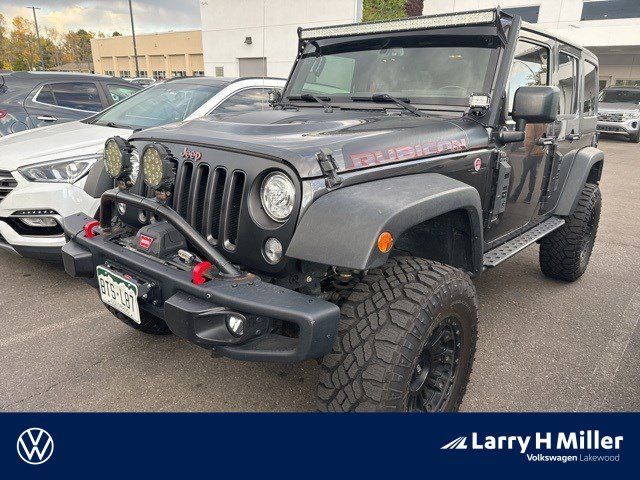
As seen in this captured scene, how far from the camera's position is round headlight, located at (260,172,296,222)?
187cm

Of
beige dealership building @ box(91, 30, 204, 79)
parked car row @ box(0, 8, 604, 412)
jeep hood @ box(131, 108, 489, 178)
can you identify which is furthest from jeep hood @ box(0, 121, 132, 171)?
beige dealership building @ box(91, 30, 204, 79)

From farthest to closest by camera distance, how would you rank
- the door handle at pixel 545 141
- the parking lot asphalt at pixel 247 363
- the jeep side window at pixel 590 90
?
the jeep side window at pixel 590 90 < the door handle at pixel 545 141 < the parking lot asphalt at pixel 247 363

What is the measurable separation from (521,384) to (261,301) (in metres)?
1.85

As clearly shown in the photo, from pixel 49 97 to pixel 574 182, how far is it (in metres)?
6.66

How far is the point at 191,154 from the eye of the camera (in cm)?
219

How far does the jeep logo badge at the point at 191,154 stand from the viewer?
216 centimetres

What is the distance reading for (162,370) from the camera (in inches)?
110

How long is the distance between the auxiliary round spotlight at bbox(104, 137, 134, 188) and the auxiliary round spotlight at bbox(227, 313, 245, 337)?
1.05 m

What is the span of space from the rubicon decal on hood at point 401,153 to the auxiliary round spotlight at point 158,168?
797 mm

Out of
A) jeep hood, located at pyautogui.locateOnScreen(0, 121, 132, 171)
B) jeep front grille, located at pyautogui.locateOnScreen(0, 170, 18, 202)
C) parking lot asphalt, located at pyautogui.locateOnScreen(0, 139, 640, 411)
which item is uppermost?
jeep hood, located at pyautogui.locateOnScreen(0, 121, 132, 171)

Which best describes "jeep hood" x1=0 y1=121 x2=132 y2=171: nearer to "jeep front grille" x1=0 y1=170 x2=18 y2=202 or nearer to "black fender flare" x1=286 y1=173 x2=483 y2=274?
"jeep front grille" x1=0 y1=170 x2=18 y2=202

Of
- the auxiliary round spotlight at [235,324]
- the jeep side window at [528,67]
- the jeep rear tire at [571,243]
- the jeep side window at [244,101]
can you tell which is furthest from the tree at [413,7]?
the auxiliary round spotlight at [235,324]
